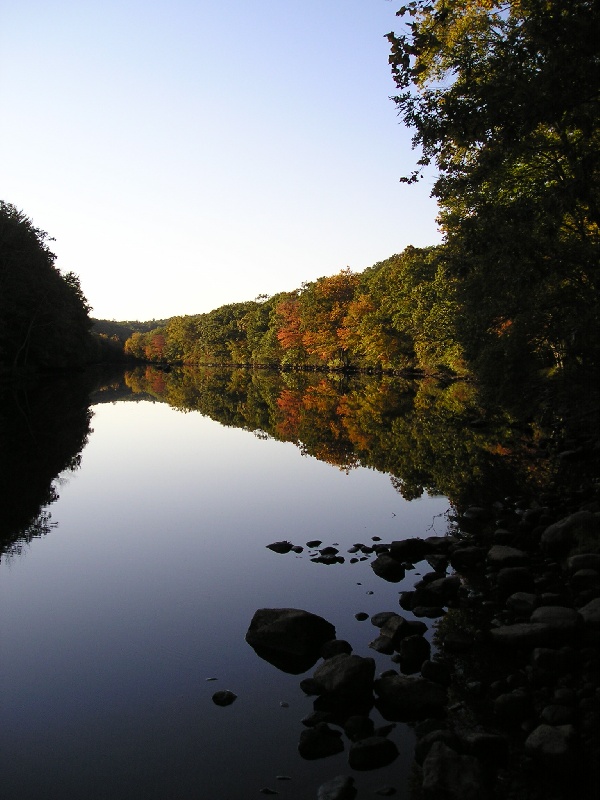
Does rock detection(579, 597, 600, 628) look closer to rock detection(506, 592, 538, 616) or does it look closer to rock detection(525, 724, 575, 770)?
rock detection(506, 592, 538, 616)

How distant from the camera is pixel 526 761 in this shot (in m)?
5.08

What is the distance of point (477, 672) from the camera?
6625mm

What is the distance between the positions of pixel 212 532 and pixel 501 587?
655 centimetres

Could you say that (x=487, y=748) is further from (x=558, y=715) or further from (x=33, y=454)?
(x=33, y=454)

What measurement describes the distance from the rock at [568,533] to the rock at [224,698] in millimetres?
5721

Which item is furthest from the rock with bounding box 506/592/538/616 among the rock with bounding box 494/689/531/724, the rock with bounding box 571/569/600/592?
the rock with bounding box 494/689/531/724

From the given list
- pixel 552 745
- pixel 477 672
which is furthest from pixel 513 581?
pixel 552 745

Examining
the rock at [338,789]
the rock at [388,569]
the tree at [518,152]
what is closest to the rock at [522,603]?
the rock at [388,569]

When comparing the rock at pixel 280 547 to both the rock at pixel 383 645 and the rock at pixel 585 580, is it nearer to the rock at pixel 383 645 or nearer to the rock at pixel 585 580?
the rock at pixel 383 645

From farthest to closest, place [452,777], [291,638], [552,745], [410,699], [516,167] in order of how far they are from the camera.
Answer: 1. [516,167]
2. [291,638]
3. [410,699]
4. [552,745]
5. [452,777]

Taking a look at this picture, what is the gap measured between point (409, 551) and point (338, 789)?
19.8 ft

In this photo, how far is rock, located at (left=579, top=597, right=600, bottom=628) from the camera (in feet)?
22.1

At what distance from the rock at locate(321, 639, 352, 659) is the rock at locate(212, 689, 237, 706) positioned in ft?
4.24

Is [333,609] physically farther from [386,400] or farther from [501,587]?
[386,400]
